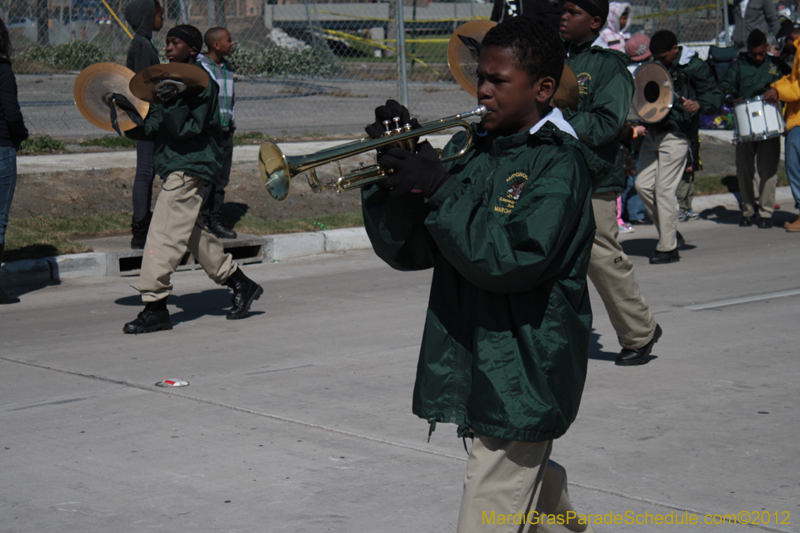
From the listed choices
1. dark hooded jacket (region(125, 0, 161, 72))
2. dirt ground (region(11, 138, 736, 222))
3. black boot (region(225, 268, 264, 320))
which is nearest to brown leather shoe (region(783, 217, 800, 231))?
dirt ground (region(11, 138, 736, 222))

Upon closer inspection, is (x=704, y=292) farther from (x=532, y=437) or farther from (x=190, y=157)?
(x=532, y=437)

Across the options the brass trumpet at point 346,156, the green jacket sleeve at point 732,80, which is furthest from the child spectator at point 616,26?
the brass trumpet at point 346,156

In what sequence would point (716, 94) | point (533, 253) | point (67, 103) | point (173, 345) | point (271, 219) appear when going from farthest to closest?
point (67, 103) → point (271, 219) → point (716, 94) → point (173, 345) → point (533, 253)

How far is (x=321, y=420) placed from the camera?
473cm

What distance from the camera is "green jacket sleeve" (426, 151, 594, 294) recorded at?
2418mm

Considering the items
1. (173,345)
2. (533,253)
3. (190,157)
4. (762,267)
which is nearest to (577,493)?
(533,253)

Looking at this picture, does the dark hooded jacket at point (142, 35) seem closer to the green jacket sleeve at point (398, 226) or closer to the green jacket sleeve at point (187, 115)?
the green jacket sleeve at point (187, 115)

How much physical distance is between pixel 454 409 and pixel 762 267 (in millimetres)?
6804

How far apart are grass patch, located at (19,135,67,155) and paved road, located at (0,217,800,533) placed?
4233mm

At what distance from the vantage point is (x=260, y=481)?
3.95 meters

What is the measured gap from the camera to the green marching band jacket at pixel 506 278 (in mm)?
2439

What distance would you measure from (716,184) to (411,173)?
37.8 feet

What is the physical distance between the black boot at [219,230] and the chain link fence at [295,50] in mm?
3483

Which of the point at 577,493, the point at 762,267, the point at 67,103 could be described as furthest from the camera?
the point at 67,103
